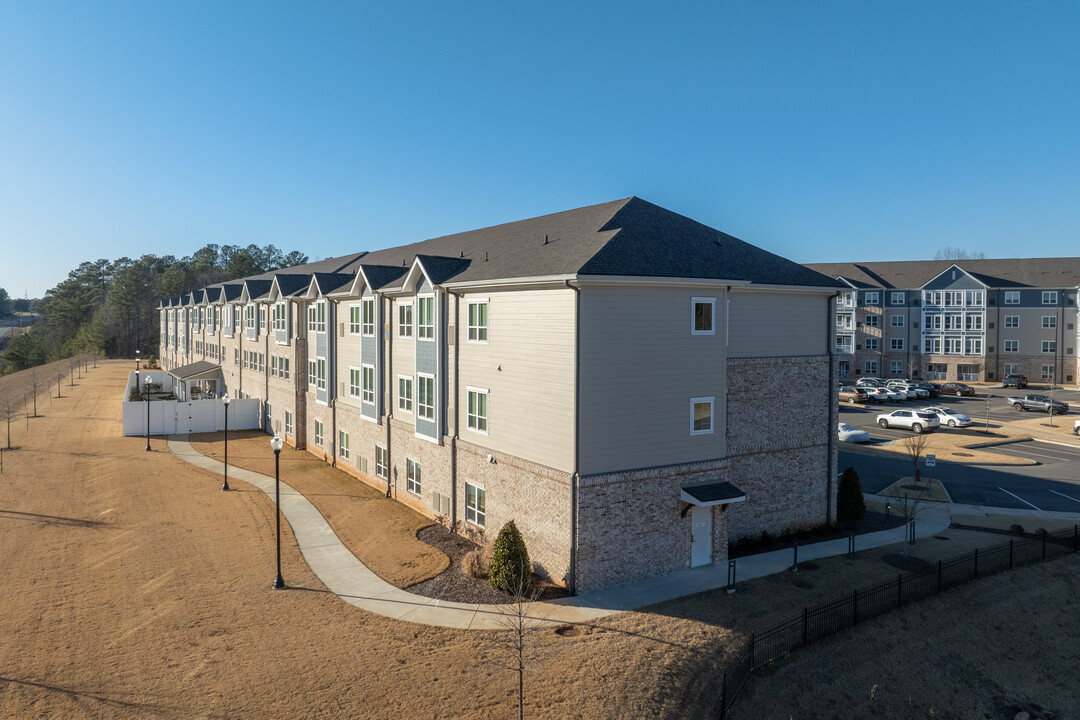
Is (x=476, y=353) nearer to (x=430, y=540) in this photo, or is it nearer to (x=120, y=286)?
(x=430, y=540)

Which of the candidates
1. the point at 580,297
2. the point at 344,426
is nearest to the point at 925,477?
the point at 580,297

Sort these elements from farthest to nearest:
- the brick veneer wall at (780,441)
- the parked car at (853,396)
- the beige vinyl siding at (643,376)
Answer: the parked car at (853,396)
the brick veneer wall at (780,441)
the beige vinyl siding at (643,376)

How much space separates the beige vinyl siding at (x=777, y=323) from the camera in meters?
20.9

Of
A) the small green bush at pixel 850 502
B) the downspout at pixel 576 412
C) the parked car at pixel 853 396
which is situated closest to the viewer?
the downspout at pixel 576 412

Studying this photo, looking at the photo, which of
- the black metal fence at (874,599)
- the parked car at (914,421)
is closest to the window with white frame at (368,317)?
the black metal fence at (874,599)

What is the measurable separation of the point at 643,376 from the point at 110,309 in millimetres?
122537

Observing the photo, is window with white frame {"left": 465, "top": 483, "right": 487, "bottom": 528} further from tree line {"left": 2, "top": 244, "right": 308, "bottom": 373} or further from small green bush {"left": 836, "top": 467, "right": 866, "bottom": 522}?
tree line {"left": 2, "top": 244, "right": 308, "bottom": 373}

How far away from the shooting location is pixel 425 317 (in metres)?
23.9

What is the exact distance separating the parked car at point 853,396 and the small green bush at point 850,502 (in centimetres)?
3661

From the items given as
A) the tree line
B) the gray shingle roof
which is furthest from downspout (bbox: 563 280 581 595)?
the tree line

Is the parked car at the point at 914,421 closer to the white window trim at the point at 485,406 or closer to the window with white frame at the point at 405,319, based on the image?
the white window trim at the point at 485,406

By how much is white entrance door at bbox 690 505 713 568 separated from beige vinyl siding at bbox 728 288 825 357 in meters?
5.33

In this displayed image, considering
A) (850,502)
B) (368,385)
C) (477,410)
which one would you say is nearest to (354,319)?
(368,385)

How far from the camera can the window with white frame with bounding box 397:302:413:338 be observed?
25.3 metres
